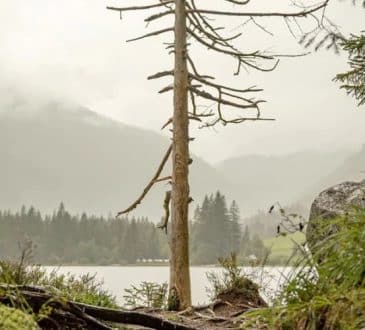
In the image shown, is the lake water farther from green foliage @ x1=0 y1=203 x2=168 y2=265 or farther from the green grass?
green foliage @ x1=0 y1=203 x2=168 y2=265

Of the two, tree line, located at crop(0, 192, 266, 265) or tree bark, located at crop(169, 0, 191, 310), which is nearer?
tree bark, located at crop(169, 0, 191, 310)

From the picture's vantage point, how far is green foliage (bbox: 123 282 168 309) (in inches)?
445

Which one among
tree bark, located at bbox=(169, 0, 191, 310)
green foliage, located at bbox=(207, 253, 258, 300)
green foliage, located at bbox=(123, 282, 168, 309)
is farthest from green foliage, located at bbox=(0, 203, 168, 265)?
green foliage, located at bbox=(207, 253, 258, 300)

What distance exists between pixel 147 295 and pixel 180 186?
2594mm

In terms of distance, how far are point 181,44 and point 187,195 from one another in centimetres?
342

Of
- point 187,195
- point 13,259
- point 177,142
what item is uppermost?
point 177,142

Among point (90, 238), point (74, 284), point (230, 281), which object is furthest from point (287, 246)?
point (90, 238)

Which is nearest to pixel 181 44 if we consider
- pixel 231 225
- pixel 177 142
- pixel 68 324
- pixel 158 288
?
pixel 177 142

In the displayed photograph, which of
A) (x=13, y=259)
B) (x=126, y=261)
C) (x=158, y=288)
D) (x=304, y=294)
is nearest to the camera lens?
(x=304, y=294)

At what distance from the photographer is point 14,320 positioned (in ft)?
7.18

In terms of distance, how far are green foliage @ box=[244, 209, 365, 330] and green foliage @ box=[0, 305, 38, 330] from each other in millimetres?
843

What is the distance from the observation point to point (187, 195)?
13.3 metres

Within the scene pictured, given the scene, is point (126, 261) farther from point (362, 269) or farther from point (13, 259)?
point (362, 269)

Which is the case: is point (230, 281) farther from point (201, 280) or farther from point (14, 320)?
point (201, 280)
